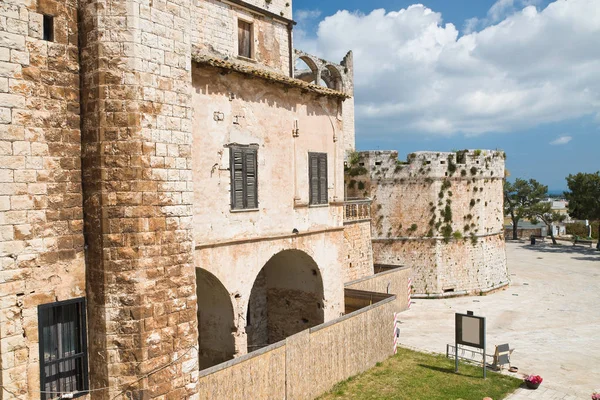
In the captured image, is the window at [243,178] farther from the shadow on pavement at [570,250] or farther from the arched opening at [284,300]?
the shadow on pavement at [570,250]

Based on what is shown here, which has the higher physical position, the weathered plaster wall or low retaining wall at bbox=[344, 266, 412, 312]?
the weathered plaster wall

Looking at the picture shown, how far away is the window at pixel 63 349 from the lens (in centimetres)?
717

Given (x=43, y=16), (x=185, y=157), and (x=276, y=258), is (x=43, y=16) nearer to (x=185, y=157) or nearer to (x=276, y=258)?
(x=185, y=157)

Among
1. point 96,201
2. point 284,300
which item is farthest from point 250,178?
point 284,300

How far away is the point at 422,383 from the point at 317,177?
6.98m

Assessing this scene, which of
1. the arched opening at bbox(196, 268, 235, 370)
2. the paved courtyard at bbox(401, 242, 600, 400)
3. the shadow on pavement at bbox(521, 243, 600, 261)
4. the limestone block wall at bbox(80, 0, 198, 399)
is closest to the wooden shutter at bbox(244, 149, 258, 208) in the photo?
the arched opening at bbox(196, 268, 235, 370)

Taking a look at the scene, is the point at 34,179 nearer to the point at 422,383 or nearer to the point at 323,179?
the point at 323,179

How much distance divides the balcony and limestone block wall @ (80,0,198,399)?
1561 cm

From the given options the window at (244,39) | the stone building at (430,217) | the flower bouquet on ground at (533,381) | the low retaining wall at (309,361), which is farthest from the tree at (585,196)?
the window at (244,39)

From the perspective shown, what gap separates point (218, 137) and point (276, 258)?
5.98 metres

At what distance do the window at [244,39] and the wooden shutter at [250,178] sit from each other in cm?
529

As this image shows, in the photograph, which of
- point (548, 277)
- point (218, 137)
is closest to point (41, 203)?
point (218, 137)

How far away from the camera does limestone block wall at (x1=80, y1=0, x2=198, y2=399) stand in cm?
728

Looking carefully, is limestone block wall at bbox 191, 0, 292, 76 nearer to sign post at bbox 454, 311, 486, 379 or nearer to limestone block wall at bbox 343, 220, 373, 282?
limestone block wall at bbox 343, 220, 373, 282
